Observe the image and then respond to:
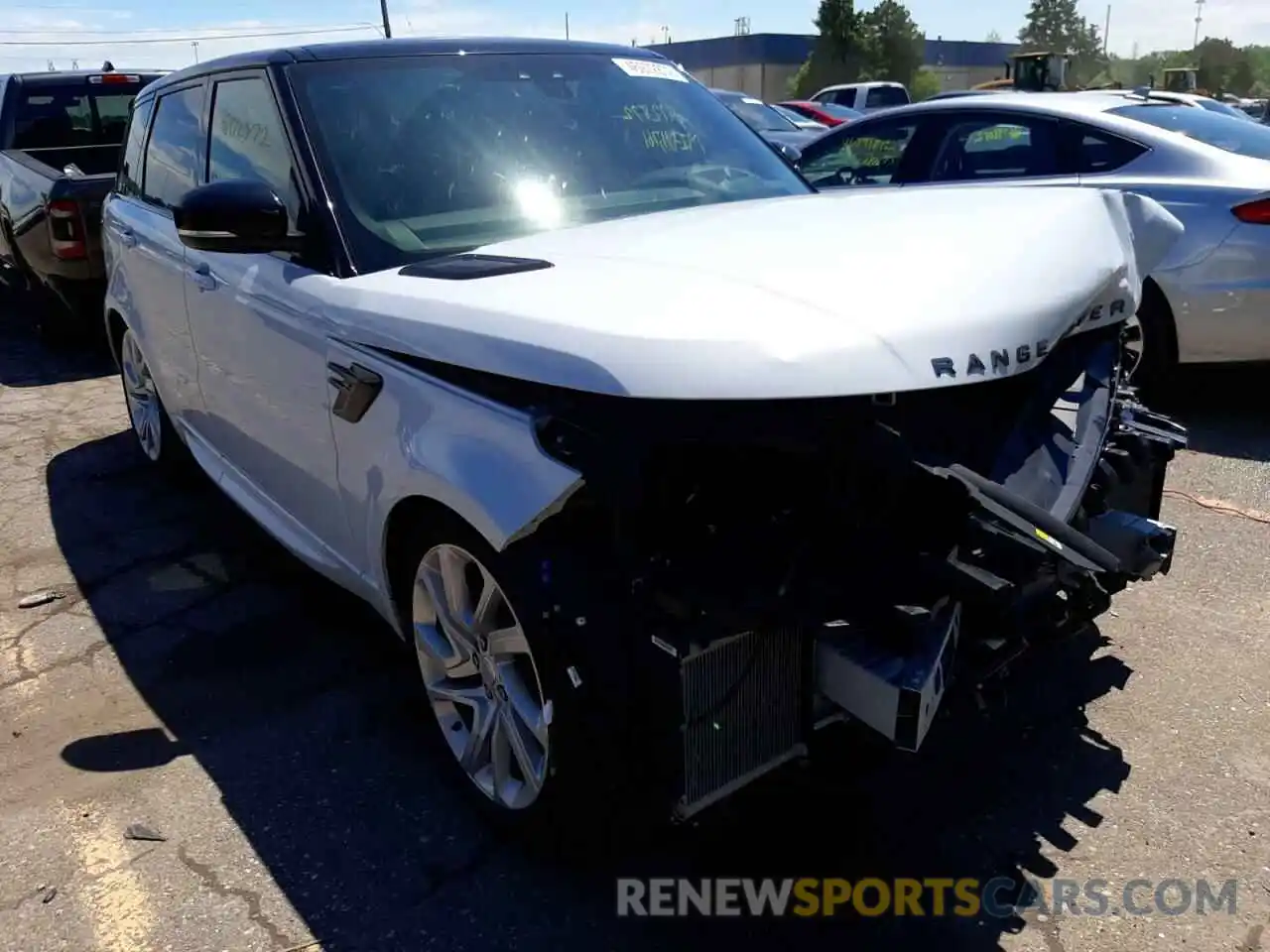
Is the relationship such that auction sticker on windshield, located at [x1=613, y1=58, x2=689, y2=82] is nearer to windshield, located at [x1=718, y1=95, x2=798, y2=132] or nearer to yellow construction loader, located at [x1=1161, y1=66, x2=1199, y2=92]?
windshield, located at [x1=718, y1=95, x2=798, y2=132]

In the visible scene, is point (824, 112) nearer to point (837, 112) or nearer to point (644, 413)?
point (837, 112)

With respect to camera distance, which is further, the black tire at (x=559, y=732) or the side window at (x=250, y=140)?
the side window at (x=250, y=140)

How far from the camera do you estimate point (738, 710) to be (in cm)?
222

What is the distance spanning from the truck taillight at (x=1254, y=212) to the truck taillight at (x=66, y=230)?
23.1 ft

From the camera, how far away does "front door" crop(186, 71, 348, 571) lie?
304 cm

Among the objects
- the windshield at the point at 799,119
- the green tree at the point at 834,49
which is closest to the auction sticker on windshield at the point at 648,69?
the windshield at the point at 799,119

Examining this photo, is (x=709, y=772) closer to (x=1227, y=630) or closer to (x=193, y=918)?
(x=193, y=918)

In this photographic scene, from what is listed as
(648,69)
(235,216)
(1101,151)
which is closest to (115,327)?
Answer: (235,216)

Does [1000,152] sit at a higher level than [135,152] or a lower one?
lower

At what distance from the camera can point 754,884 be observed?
2.53 metres

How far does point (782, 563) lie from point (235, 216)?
69.4 inches

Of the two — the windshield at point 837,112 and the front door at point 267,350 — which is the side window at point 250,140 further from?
the windshield at point 837,112

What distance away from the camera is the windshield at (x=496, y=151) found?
3.03 metres

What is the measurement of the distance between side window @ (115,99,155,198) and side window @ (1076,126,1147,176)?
460 cm
